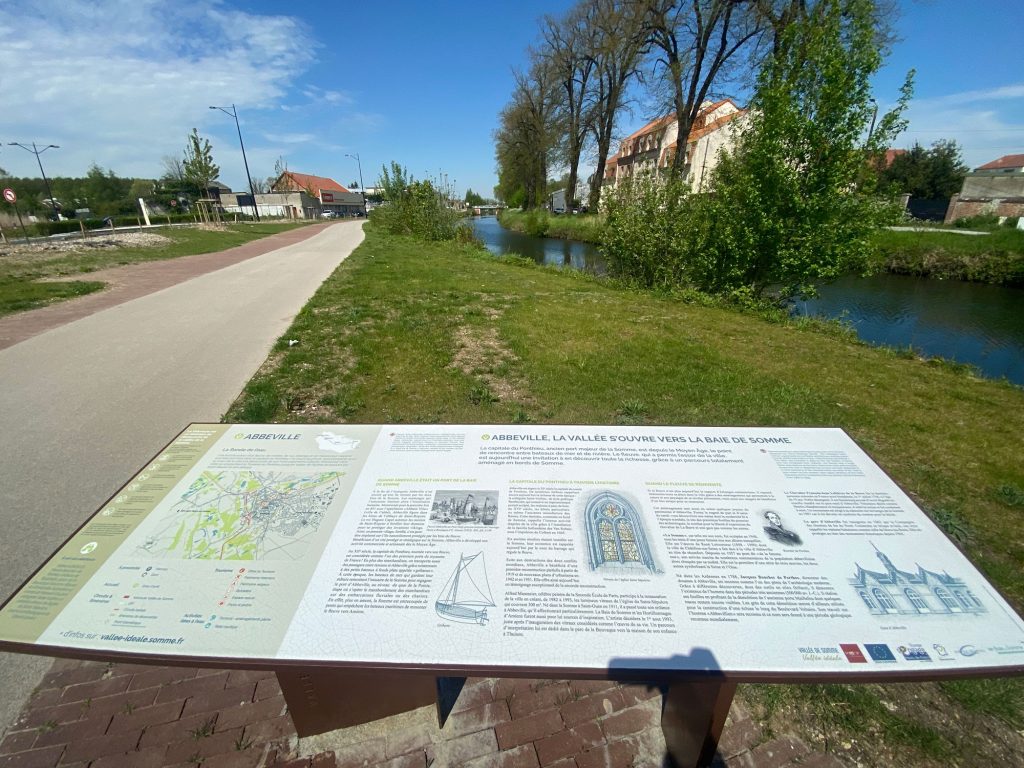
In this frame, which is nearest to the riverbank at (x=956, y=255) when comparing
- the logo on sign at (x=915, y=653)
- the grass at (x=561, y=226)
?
the grass at (x=561, y=226)

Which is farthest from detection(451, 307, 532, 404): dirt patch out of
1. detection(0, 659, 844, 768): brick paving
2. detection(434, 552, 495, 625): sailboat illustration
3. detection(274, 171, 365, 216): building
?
detection(274, 171, 365, 216): building

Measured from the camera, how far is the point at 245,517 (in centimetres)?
192

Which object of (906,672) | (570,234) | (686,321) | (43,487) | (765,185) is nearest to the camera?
(906,672)

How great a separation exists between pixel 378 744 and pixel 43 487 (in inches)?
136

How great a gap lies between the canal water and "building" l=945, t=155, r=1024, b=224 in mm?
20064

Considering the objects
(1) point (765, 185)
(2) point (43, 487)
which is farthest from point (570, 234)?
(2) point (43, 487)

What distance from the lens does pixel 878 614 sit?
152 cm

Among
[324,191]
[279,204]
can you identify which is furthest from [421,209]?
[324,191]

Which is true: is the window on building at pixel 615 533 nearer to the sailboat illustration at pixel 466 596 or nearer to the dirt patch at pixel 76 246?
the sailboat illustration at pixel 466 596

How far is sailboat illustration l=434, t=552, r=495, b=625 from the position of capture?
1.54 metres

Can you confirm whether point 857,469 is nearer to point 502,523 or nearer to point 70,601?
point 502,523

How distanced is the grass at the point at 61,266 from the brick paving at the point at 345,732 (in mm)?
9783

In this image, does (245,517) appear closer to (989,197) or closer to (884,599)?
(884,599)

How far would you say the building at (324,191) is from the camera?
225ft
